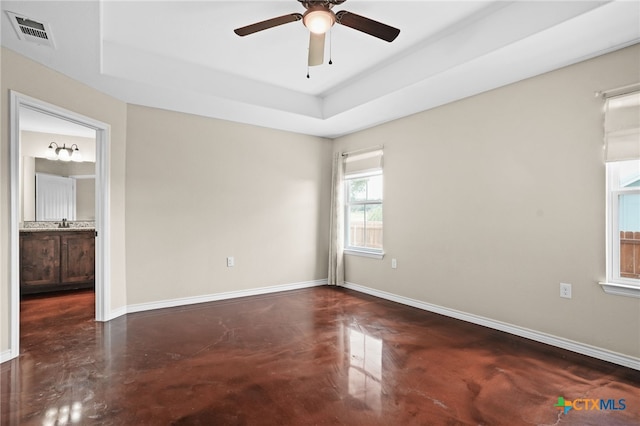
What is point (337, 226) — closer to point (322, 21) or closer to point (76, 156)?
point (322, 21)

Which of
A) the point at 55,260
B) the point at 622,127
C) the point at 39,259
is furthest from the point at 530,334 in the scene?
the point at 39,259

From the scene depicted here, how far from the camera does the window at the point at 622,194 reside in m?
2.53

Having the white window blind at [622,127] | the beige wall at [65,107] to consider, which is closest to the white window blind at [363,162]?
the white window blind at [622,127]

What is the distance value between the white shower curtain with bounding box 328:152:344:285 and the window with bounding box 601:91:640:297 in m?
3.33

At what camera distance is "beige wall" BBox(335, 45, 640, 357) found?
2.72 meters

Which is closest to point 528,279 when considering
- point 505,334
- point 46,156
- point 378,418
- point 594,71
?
point 505,334

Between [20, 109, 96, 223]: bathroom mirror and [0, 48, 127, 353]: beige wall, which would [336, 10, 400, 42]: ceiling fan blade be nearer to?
[0, 48, 127, 353]: beige wall

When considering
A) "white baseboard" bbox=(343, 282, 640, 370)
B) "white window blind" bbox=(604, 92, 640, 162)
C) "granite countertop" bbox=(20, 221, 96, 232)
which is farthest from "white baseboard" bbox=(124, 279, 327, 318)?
"white window blind" bbox=(604, 92, 640, 162)

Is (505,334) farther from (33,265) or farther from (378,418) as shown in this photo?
(33,265)

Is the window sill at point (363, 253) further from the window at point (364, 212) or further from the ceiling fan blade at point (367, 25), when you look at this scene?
the ceiling fan blade at point (367, 25)

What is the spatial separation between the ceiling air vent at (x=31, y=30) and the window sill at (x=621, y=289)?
4.57 meters

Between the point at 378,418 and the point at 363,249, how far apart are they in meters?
3.31

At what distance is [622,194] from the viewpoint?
8.61ft

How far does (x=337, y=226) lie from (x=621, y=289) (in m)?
3.48
